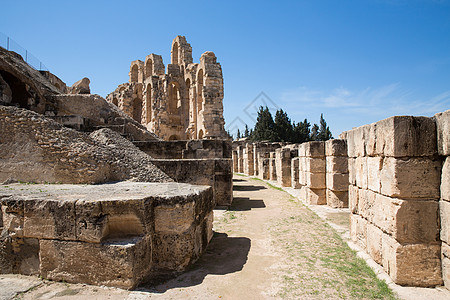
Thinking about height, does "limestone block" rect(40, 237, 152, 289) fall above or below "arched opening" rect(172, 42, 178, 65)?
below

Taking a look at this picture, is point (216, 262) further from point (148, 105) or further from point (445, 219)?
point (148, 105)

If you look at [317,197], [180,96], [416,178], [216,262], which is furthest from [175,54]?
[416,178]

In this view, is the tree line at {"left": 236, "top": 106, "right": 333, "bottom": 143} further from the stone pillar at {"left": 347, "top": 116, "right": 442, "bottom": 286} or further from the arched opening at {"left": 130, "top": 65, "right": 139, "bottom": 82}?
the stone pillar at {"left": 347, "top": 116, "right": 442, "bottom": 286}

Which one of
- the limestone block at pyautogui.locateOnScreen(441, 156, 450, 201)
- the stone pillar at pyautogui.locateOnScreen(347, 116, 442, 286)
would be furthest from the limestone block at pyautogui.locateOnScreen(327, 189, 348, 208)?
the limestone block at pyautogui.locateOnScreen(441, 156, 450, 201)

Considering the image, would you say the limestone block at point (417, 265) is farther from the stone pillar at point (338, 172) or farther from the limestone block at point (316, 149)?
the limestone block at point (316, 149)

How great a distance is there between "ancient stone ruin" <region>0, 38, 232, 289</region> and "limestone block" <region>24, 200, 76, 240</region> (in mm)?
13

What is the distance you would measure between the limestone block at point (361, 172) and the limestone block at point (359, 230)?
1.93ft

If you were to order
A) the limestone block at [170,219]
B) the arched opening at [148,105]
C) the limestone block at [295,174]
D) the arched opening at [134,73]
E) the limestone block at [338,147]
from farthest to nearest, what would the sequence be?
the arched opening at [134,73] → the arched opening at [148,105] → the limestone block at [295,174] → the limestone block at [338,147] → the limestone block at [170,219]

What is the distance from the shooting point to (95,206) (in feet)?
11.7

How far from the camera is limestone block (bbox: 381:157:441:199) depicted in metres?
3.55

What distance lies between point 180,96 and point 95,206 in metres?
20.9

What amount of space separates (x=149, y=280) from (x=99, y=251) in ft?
2.41

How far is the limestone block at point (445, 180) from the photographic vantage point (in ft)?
10.9

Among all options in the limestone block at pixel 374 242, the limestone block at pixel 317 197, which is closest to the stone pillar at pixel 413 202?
the limestone block at pixel 374 242
